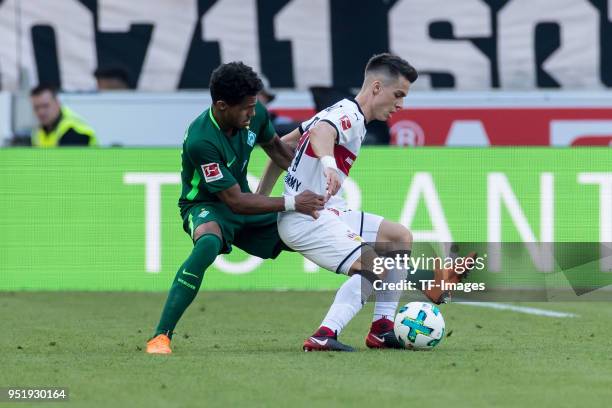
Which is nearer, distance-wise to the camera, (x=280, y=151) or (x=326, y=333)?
(x=326, y=333)

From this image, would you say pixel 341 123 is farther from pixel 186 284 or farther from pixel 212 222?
pixel 186 284

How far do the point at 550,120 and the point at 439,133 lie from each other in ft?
4.94

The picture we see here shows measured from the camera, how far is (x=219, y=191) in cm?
815

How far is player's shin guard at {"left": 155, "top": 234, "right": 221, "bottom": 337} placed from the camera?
807 cm

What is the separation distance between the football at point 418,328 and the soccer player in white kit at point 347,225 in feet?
0.26

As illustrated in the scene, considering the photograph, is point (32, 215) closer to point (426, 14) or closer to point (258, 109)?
point (258, 109)

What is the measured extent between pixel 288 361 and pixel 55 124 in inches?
330

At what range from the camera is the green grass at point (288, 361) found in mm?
6355

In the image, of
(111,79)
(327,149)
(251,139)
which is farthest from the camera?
Answer: (111,79)

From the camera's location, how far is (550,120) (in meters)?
18.3

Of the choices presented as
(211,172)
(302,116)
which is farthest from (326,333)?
(302,116)

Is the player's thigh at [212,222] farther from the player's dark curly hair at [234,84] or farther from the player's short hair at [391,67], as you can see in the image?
the player's short hair at [391,67]

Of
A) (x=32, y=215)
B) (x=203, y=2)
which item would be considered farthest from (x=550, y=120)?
(x=32, y=215)

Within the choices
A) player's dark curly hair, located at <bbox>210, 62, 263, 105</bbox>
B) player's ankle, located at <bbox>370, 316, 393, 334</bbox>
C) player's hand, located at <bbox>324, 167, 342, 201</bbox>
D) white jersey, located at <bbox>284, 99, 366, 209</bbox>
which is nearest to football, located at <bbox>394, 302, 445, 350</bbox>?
player's ankle, located at <bbox>370, 316, 393, 334</bbox>
